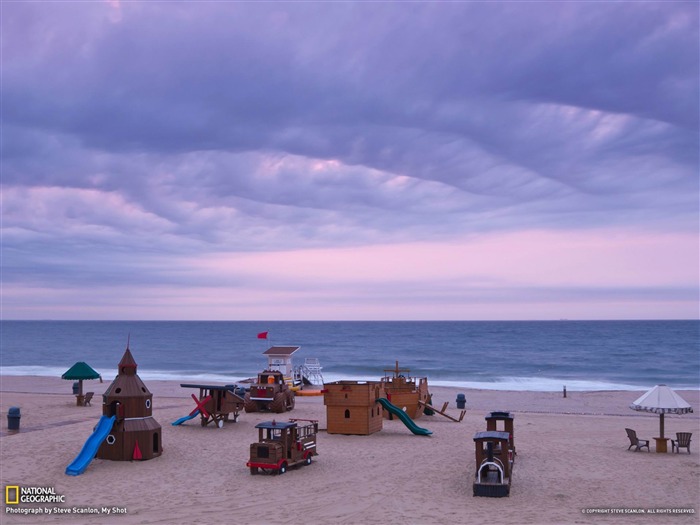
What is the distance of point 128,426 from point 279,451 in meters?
4.89

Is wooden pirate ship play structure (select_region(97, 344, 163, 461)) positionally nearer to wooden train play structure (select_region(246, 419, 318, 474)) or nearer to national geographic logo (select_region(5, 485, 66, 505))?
national geographic logo (select_region(5, 485, 66, 505))

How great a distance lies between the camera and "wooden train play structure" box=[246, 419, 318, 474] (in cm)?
1775

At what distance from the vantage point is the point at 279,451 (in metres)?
17.9

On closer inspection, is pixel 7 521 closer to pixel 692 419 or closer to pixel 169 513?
pixel 169 513

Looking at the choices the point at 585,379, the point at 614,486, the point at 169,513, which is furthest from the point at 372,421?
the point at 585,379

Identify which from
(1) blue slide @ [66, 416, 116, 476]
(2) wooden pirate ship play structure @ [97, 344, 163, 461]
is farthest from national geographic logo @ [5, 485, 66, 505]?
(2) wooden pirate ship play structure @ [97, 344, 163, 461]

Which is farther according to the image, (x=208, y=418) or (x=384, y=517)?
(x=208, y=418)

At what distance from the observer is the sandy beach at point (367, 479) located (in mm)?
14102

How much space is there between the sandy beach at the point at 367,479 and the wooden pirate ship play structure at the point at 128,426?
1.55 feet

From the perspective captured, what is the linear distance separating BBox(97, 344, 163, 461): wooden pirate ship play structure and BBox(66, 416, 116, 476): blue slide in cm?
20

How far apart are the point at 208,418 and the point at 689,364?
73.6 m

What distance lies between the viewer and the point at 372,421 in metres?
24.9

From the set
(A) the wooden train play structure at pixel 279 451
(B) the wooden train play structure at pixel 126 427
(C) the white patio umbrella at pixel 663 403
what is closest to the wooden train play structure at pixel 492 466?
(A) the wooden train play structure at pixel 279 451

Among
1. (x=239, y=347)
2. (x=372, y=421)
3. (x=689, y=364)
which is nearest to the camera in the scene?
(x=372, y=421)
